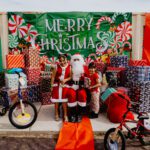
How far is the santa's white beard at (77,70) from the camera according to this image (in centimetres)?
730

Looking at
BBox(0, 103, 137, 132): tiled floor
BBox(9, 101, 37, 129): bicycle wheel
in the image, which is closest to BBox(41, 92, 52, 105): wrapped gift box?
BBox(0, 103, 137, 132): tiled floor

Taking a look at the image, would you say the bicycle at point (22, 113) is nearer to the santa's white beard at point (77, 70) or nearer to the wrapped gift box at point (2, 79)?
the santa's white beard at point (77, 70)

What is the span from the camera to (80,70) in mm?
7309

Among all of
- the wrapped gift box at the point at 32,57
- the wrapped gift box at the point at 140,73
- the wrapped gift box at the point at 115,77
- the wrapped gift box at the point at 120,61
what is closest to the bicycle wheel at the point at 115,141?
the wrapped gift box at the point at 140,73

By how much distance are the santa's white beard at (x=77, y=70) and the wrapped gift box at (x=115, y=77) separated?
1.88m

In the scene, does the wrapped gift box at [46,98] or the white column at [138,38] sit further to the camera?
Result: the white column at [138,38]

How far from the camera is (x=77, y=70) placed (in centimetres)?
729

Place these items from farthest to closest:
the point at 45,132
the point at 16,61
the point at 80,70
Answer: the point at 16,61 → the point at 80,70 → the point at 45,132

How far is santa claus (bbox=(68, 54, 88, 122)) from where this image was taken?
23.7 feet

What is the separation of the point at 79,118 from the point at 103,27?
15.8 feet

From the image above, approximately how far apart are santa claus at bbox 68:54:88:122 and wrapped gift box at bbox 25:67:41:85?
7.38 ft

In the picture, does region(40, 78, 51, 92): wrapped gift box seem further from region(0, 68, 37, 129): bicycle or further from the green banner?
the green banner

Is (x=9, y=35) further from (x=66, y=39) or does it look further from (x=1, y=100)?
(x=1, y=100)

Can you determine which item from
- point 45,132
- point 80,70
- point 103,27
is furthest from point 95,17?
point 45,132
